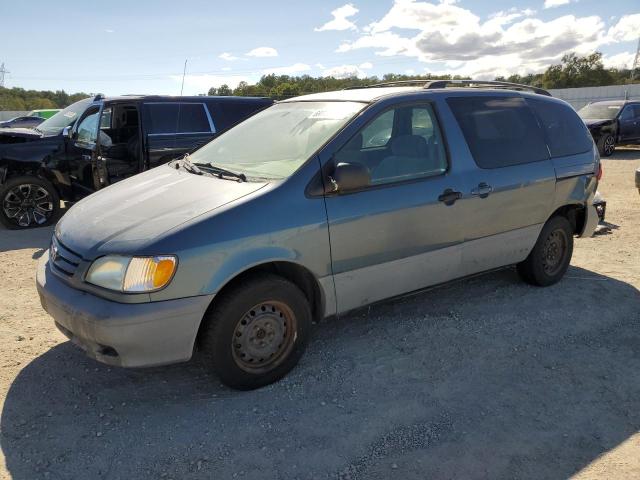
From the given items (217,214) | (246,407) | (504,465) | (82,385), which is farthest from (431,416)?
(82,385)

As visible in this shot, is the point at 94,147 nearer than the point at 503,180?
No

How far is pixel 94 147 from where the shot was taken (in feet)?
23.8

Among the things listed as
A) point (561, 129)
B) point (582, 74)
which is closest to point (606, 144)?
point (561, 129)

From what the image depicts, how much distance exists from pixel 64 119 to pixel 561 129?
709 cm

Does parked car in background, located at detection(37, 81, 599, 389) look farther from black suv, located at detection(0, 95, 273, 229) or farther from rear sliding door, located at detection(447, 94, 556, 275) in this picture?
black suv, located at detection(0, 95, 273, 229)

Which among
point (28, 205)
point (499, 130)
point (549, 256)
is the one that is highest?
point (499, 130)

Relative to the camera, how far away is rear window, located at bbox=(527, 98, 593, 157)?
474 cm

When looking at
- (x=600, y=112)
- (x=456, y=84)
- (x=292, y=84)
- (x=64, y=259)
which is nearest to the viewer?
(x=64, y=259)

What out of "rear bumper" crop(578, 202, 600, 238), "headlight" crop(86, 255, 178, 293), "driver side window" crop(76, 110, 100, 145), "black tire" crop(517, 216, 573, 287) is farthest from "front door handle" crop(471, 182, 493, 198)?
"driver side window" crop(76, 110, 100, 145)

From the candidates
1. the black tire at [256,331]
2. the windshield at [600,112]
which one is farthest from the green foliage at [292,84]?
the black tire at [256,331]

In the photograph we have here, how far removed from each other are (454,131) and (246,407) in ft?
8.25

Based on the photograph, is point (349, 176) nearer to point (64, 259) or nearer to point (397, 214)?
point (397, 214)

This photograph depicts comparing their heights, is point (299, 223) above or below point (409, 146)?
below

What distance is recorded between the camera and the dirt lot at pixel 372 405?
2.66 meters
